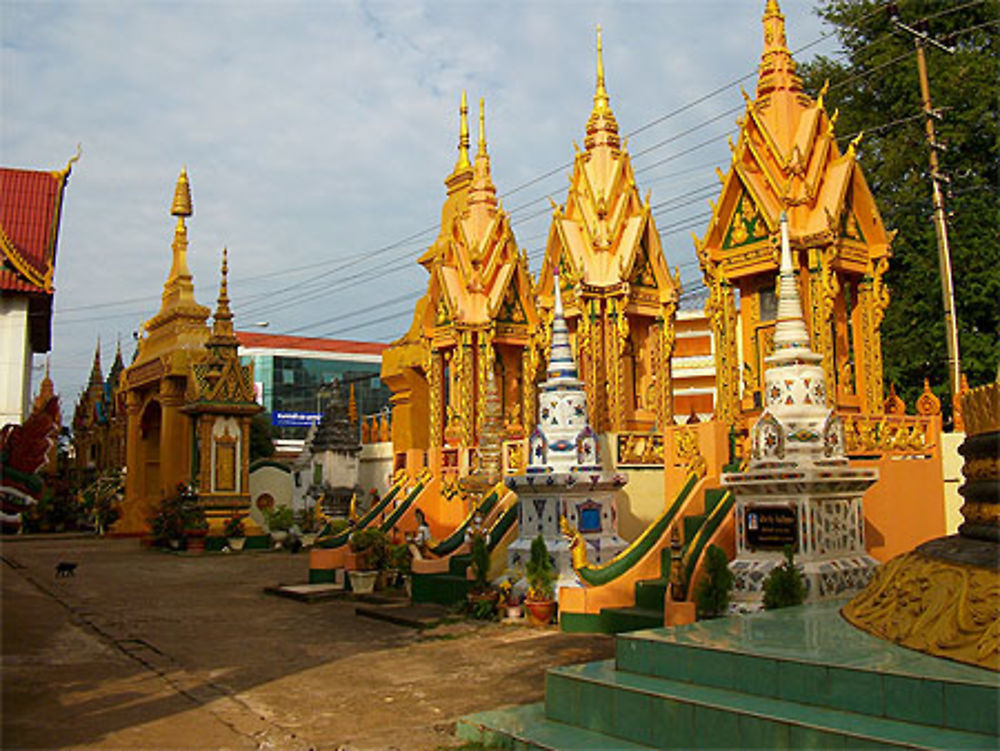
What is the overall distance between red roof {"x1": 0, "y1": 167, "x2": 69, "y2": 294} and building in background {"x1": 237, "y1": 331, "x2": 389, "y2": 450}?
2134 inches

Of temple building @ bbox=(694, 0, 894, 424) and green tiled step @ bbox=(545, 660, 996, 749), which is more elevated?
temple building @ bbox=(694, 0, 894, 424)

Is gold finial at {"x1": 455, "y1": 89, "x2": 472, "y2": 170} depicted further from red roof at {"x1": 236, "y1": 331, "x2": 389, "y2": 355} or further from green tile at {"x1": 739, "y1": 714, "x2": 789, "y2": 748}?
red roof at {"x1": 236, "y1": 331, "x2": 389, "y2": 355}

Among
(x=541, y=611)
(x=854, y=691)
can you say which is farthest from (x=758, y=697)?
(x=541, y=611)

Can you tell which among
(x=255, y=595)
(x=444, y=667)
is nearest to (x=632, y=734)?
(x=444, y=667)

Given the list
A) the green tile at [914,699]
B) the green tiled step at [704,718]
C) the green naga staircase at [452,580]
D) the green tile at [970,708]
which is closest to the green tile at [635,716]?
the green tiled step at [704,718]

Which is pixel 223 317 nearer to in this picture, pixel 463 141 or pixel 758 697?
pixel 463 141

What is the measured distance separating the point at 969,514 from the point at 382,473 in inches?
760

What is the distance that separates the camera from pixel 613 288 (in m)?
16.0

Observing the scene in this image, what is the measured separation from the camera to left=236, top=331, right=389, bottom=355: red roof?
246ft

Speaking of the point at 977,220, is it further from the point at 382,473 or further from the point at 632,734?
the point at 632,734

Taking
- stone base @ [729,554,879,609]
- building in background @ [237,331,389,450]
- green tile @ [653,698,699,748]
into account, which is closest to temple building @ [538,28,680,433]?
stone base @ [729,554,879,609]

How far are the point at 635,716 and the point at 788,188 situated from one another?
9.23 meters

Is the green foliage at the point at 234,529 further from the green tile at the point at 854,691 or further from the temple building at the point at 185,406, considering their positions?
the green tile at the point at 854,691

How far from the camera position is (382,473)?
24.2 meters
